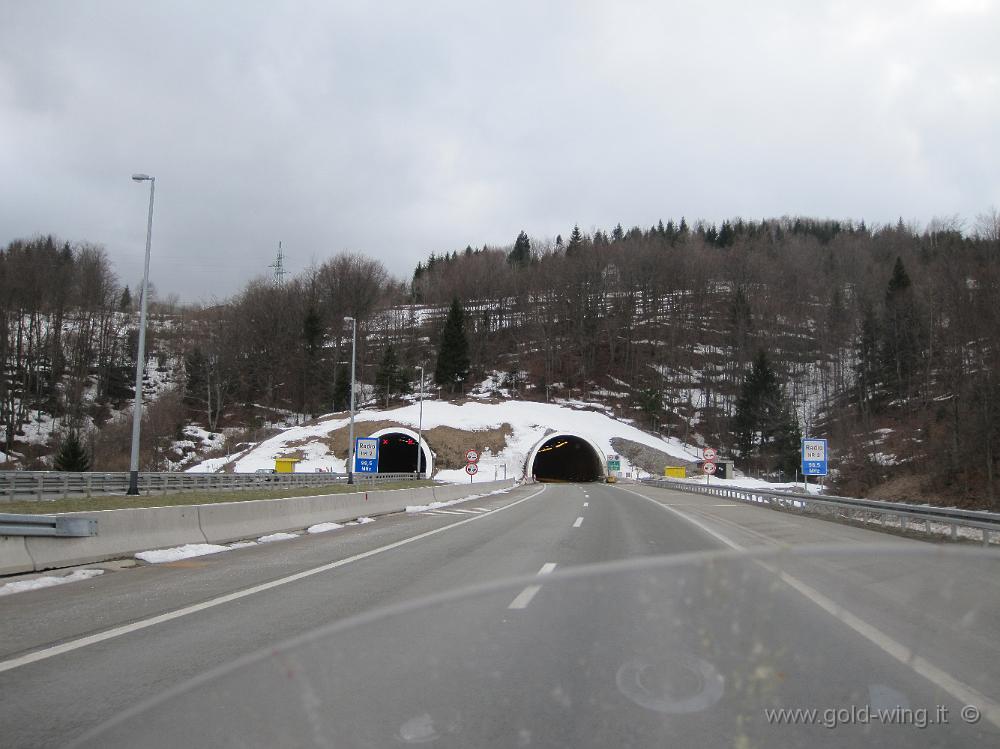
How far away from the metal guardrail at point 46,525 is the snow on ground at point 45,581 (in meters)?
0.76

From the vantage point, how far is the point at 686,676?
3.04 m

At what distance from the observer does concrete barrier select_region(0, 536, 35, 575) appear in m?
10.4

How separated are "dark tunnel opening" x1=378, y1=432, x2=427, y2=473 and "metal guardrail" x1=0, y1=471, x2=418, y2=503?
21405mm

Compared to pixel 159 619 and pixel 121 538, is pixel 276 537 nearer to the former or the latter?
pixel 121 538

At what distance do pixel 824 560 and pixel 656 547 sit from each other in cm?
1089

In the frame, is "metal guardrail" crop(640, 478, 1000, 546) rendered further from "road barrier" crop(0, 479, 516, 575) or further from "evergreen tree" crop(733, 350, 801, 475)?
"evergreen tree" crop(733, 350, 801, 475)

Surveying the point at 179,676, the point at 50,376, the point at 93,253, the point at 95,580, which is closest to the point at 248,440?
the point at 50,376

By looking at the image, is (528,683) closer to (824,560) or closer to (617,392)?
(824,560)

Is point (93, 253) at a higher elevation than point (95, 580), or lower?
higher

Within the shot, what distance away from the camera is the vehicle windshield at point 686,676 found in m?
2.81

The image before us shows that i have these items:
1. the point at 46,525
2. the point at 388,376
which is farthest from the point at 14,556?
the point at 388,376

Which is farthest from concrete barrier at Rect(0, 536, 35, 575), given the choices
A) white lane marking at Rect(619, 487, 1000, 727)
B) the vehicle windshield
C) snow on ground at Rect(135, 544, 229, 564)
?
white lane marking at Rect(619, 487, 1000, 727)

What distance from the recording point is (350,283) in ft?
328

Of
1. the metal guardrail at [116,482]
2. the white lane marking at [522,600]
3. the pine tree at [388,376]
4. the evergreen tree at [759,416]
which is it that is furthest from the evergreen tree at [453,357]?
the white lane marking at [522,600]
